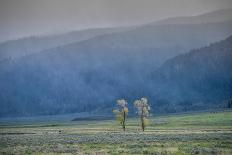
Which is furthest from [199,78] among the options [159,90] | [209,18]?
[209,18]

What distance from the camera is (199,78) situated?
604ft

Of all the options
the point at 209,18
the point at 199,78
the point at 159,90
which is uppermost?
the point at 209,18

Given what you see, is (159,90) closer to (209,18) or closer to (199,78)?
(199,78)

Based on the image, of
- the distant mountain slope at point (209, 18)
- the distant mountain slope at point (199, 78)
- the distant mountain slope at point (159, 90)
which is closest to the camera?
the distant mountain slope at point (209, 18)

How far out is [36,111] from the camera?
601ft

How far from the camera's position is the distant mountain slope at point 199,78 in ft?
555

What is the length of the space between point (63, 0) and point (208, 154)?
49.6 meters

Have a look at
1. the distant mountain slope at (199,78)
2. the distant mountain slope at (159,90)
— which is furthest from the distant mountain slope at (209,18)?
the distant mountain slope at (159,90)

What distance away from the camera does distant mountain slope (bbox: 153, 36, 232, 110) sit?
169m

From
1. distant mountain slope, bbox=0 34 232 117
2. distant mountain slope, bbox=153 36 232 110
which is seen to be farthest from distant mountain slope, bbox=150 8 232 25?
distant mountain slope, bbox=0 34 232 117

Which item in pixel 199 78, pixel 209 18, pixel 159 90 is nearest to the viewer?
pixel 209 18

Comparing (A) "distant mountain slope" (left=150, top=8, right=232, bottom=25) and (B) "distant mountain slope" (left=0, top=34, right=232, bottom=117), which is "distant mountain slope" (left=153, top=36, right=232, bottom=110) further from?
(A) "distant mountain slope" (left=150, top=8, right=232, bottom=25)

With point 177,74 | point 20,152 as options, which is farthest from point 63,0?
point 177,74

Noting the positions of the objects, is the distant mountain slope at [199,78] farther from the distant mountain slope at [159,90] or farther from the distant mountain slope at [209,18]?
the distant mountain slope at [209,18]
